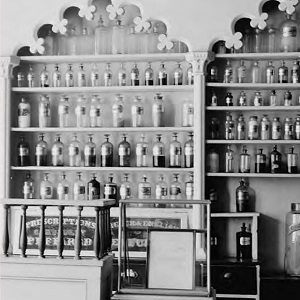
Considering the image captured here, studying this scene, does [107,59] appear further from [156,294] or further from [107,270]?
[156,294]

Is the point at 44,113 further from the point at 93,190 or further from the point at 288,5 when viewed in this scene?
the point at 288,5

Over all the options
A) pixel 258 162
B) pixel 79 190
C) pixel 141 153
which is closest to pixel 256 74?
pixel 258 162

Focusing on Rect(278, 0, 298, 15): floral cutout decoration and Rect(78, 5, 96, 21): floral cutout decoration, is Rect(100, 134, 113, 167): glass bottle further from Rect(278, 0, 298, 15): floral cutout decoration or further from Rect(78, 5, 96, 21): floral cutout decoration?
Rect(278, 0, 298, 15): floral cutout decoration

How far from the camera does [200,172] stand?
474cm

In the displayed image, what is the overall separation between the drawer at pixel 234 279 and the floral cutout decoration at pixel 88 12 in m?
2.01

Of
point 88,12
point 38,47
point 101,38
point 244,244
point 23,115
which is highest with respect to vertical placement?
point 88,12

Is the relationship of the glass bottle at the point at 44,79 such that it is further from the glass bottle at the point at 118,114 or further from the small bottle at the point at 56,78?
the glass bottle at the point at 118,114

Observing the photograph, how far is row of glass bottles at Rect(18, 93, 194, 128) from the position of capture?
4.95 metres

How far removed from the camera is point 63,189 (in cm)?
504

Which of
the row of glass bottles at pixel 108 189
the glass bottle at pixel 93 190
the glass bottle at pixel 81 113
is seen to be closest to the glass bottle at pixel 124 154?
the row of glass bottles at pixel 108 189

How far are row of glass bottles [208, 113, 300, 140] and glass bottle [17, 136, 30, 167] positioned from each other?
1400mm

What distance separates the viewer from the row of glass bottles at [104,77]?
4.96 meters

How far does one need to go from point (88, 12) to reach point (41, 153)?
44.1 inches

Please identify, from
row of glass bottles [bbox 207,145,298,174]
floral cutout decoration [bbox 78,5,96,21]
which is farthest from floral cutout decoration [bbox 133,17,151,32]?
row of glass bottles [bbox 207,145,298,174]
